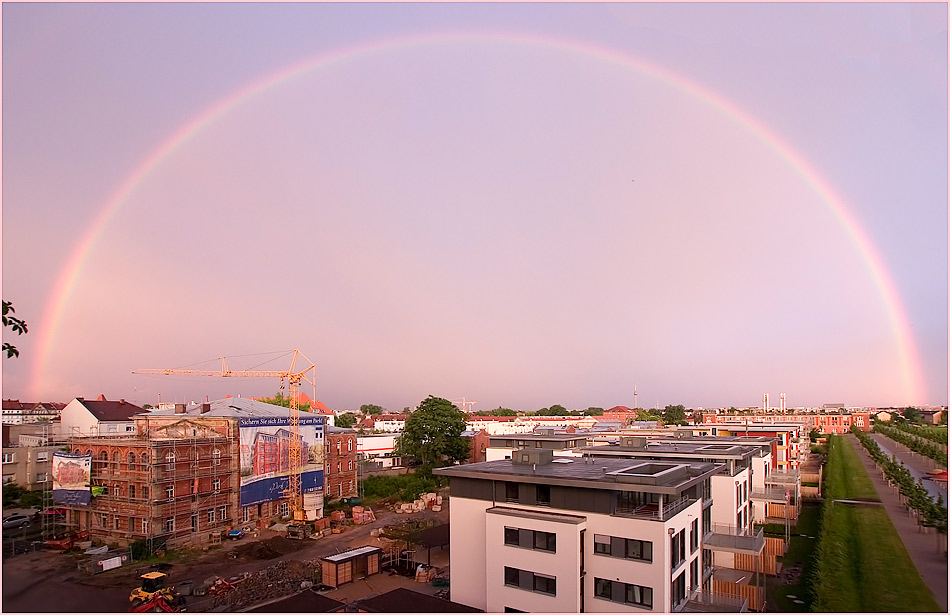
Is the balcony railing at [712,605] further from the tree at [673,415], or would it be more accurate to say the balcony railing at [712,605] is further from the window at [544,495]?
the tree at [673,415]

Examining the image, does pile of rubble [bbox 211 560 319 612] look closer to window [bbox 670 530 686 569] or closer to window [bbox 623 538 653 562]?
window [bbox 623 538 653 562]

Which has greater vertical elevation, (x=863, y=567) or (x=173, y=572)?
(x=863, y=567)

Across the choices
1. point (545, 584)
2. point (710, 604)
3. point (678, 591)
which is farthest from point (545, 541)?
point (710, 604)

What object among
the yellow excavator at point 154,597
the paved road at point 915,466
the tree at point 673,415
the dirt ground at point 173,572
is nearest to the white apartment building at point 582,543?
the dirt ground at point 173,572

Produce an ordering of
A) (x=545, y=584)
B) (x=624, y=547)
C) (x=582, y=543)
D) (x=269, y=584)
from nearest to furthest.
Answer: (x=624, y=547)
(x=545, y=584)
(x=582, y=543)
(x=269, y=584)

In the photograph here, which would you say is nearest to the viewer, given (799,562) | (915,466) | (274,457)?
(799,562)

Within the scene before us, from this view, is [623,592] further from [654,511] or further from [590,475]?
[590,475]
